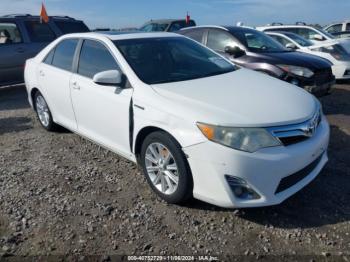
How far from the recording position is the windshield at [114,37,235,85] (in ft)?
11.9

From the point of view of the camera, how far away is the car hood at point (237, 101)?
284 centimetres

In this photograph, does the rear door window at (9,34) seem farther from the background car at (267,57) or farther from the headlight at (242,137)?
the headlight at (242,137)

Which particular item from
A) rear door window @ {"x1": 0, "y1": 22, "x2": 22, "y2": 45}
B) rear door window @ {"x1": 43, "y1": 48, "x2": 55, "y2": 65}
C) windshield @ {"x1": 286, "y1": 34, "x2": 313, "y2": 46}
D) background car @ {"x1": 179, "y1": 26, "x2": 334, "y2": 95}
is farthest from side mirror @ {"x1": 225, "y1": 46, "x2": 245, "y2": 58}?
rear door window @ {"x1": 0, "y1": 22, "x2": 22, "y2": 45}

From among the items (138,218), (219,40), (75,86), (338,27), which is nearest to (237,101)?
(138,218)

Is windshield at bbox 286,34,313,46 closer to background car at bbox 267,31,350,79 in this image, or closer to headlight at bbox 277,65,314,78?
background car at bbox 267,31,350,79

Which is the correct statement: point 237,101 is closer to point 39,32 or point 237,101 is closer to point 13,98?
point 13,98

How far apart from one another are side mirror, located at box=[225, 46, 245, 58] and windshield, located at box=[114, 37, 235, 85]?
2.02 meters

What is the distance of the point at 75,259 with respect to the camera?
2684 millimetres

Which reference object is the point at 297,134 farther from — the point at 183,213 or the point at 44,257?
the point at 44,257

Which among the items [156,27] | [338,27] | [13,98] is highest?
[156,27]

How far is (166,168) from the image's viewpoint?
323cm

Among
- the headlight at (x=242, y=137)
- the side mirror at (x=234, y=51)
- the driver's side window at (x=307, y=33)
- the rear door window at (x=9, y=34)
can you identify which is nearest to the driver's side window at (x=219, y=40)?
the side mirror at (x=234, y=51)

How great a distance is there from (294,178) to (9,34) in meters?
7.89

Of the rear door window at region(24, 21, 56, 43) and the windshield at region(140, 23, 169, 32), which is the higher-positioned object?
the rear door window at region(24, 21, 56, 43)
